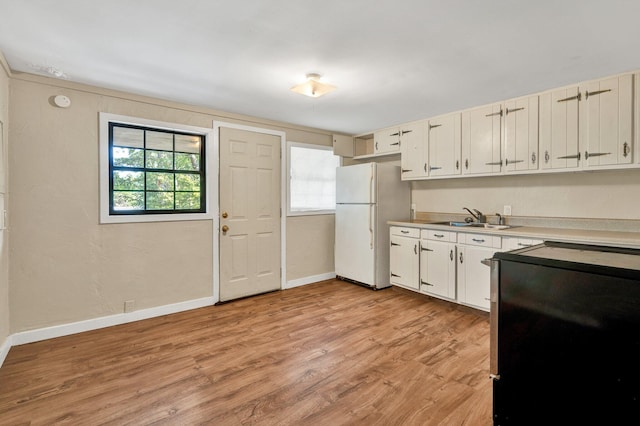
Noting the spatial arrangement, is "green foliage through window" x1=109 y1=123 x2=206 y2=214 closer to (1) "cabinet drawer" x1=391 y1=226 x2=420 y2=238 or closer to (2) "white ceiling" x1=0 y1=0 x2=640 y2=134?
(2) "white ceiling" x1=0 y1=0 x2=640 y2=134

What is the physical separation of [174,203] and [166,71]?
4.65 feet

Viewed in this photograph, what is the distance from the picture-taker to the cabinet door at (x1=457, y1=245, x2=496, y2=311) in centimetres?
315

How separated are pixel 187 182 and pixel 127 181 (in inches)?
22.9

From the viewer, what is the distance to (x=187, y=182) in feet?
11.5

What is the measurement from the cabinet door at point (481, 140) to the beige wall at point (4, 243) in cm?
421

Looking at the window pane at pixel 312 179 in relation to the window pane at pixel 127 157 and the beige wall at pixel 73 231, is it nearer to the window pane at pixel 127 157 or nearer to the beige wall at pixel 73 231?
the beige wall at pixel 73 231

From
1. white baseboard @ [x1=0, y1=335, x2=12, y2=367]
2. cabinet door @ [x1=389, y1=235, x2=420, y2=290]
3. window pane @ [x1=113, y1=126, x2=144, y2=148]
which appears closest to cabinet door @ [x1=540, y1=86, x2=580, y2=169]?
cabinet door @ [x1=389, y1=235, x2=420, y2=290]

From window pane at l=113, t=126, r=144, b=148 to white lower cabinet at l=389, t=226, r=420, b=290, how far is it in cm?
314

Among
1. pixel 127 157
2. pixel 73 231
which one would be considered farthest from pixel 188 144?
pixel 73 231

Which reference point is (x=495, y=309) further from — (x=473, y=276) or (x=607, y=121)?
(x=607, y=121)

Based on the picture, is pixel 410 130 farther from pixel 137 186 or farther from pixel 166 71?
pixel 137 186

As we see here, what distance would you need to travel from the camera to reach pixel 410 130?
13.5ft

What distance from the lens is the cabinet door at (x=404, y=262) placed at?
3.83m

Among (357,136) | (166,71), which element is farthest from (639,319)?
(357,136)
